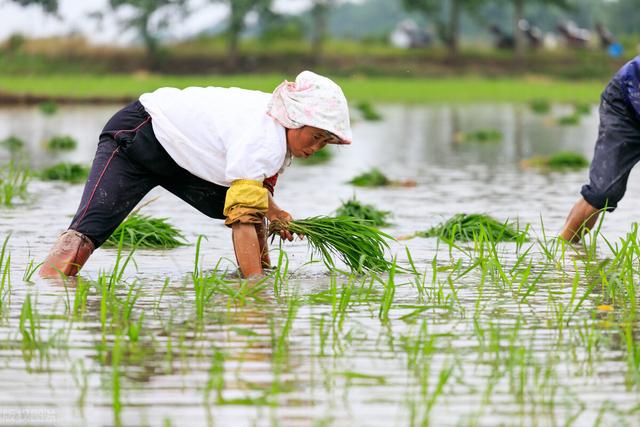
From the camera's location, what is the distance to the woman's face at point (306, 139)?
5.96 m

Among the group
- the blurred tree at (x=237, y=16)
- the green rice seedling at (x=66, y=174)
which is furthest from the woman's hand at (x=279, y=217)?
the blurred tree at (x=237, y=16)

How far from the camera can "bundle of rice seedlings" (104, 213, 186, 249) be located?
7.70m

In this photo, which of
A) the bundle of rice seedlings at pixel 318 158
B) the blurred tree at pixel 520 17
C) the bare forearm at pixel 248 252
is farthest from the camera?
the blurred tree at pixel 520 17

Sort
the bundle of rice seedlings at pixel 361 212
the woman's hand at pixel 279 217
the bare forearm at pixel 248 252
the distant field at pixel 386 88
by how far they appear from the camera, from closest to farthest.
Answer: the bare forearm at pixel 248 252, the woman's hand at pixel 279 217, the bundle of rice seedlings at pixel 361 212, the distant field at pixel 386 88

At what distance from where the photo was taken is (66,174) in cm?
1211

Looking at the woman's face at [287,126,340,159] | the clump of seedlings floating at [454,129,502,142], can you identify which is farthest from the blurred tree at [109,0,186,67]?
the woman's face at [287,126,340,159]

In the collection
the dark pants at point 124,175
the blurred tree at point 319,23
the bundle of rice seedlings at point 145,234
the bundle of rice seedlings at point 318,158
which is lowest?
the bundle of rice seedlings at point 145,234

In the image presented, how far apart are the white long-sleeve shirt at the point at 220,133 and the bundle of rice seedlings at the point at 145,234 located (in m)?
1.47

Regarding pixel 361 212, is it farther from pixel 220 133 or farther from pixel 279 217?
pixel 220 133

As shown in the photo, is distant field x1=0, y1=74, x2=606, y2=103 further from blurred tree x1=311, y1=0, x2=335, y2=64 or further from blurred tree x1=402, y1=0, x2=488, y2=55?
blurred tree x1=402, y1=0, x2=488, y2=55

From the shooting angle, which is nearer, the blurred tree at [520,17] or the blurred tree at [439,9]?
the blurred tree at [520,17]

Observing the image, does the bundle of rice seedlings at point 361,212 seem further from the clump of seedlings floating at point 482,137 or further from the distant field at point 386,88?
the distant field at point 386,88

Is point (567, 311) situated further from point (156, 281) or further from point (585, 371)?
point (156, 281)

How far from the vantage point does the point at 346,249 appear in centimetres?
660
